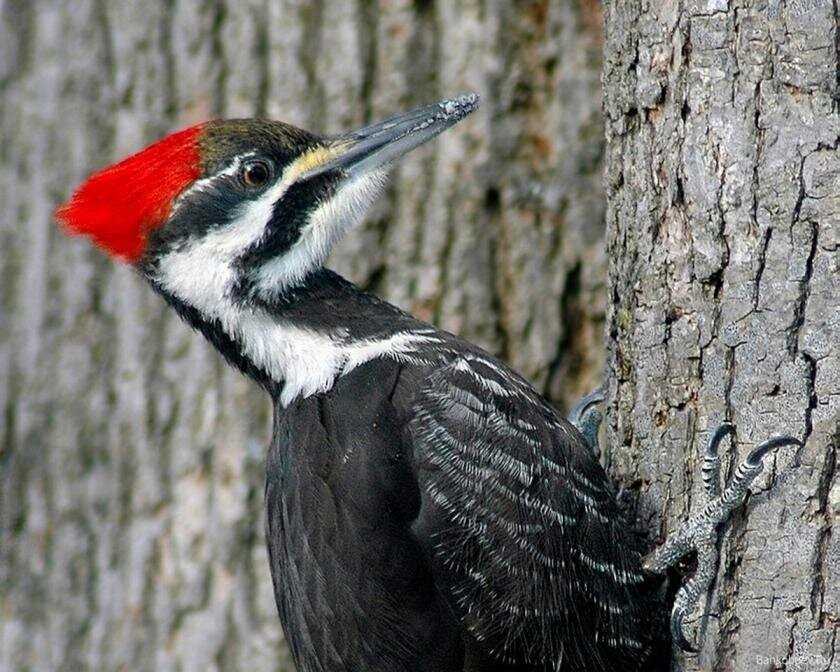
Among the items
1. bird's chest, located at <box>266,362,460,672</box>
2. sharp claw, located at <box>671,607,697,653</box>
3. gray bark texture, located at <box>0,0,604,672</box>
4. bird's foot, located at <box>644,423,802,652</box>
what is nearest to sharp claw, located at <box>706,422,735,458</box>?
bird's foot, located at <box>644,423,802,652</box>

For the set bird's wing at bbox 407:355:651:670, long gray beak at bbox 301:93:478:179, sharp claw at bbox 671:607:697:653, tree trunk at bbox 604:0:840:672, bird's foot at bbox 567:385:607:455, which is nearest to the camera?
tree trunk at bbox 604:0:840:672

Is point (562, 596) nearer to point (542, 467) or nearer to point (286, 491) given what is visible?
point (542, 467)

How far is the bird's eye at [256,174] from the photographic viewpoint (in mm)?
3229

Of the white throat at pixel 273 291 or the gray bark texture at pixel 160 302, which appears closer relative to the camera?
the white throat at pixel 273 291

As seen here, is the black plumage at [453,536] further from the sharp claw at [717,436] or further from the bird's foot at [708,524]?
the sharp claw at [717,436]

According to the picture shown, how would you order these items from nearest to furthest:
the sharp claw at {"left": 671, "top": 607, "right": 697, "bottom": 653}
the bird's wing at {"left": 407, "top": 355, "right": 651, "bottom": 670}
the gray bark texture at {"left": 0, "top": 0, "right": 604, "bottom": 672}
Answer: the sharp claw at {"left": 671, "top": 607, "right": 697, "bottom": 653}
the bird's wing at {"left": 407, "top": 355, "right": 651, "bottom": 670}
the gray bark texture at {"left": 0, "top": 0, "right": 604, "bottom": 672}

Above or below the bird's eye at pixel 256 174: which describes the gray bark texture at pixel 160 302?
below

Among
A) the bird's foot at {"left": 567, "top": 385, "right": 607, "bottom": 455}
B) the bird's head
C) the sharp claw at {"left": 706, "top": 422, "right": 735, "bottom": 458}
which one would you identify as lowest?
the bird's foot at {"left": 567, "top": 385, "right": 607, "bottom": 455}

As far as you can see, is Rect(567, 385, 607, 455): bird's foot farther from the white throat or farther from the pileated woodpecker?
the white throat

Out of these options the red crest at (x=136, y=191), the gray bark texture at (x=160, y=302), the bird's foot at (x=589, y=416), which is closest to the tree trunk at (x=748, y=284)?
the bird's foot at (x=589, y=416)

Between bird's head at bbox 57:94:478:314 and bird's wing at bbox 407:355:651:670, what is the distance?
52 centimetres

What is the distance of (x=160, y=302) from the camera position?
4.40 meters

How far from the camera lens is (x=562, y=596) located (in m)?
2.97

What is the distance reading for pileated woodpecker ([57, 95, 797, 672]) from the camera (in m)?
2.96
